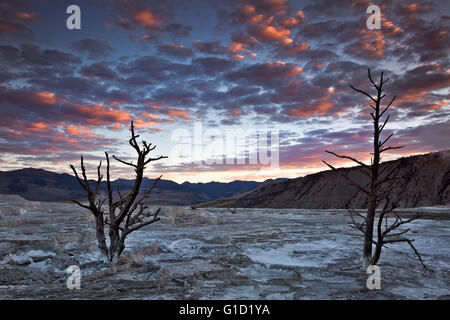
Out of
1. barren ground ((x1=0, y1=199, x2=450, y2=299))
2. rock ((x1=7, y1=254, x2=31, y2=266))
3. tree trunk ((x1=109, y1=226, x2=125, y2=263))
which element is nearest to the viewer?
barren ground ((x1=0, y1=199, x2=450, y2=299))

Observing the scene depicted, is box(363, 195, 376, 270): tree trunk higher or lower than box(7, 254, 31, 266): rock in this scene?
higher

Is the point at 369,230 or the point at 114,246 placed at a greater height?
the point at 369,230

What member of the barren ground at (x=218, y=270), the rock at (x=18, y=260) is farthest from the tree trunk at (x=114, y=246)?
the rock at (x=18, y=260)

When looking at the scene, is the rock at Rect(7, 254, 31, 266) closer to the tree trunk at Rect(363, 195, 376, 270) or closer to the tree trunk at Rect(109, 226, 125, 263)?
the tree trunk at Rect(109, 226, 125, 263)

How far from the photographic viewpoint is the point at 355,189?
89750 millimetres

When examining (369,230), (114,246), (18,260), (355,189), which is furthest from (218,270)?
(355,189)

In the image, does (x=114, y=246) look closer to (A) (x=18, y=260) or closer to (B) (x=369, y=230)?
(A) (x=18, y=260)

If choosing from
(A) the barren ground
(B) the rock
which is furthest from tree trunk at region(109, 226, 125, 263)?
(B) the rock

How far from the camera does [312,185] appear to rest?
104 metres

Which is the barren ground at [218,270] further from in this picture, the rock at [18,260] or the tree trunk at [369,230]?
the tree trunk at [369,230]

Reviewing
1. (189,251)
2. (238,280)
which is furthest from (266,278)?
(189,251)

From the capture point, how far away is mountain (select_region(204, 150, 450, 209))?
76000 mm

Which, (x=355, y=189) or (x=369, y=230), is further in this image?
(x=355, y=189)
